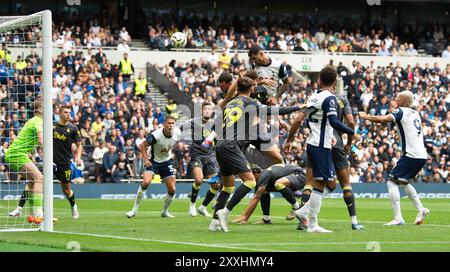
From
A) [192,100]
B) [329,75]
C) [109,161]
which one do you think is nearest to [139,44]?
[192,100]

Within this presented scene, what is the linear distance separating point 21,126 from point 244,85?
836 cm

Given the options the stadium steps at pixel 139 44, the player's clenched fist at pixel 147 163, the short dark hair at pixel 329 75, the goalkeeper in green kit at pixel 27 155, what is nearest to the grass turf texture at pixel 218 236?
the goalkeeper in green kit at pixel 27 155

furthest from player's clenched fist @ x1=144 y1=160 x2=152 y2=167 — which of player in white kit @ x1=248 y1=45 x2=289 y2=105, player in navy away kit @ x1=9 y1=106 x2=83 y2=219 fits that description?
player in white kit @ x1=248 y1=45 x2=289 y2=105

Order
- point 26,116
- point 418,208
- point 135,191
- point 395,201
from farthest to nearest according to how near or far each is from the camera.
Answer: point 135,191
point 26,116
point 418,208
point 395,201

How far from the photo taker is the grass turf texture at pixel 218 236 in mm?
13070

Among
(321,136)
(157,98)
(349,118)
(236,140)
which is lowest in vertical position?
(157,98)

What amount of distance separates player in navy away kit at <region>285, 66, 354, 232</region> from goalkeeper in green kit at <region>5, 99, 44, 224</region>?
5.13 meters

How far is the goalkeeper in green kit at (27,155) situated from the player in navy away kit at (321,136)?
202 inches

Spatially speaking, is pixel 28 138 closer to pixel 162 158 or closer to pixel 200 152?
pixel 162 158

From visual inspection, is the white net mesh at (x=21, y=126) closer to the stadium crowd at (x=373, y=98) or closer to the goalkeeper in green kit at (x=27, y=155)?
the goalkeeper in green kit at (x=27, y=155)

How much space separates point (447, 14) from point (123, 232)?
4414 centimetres

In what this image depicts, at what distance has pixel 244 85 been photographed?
16188 mm

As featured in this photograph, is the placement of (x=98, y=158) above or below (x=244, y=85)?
below
